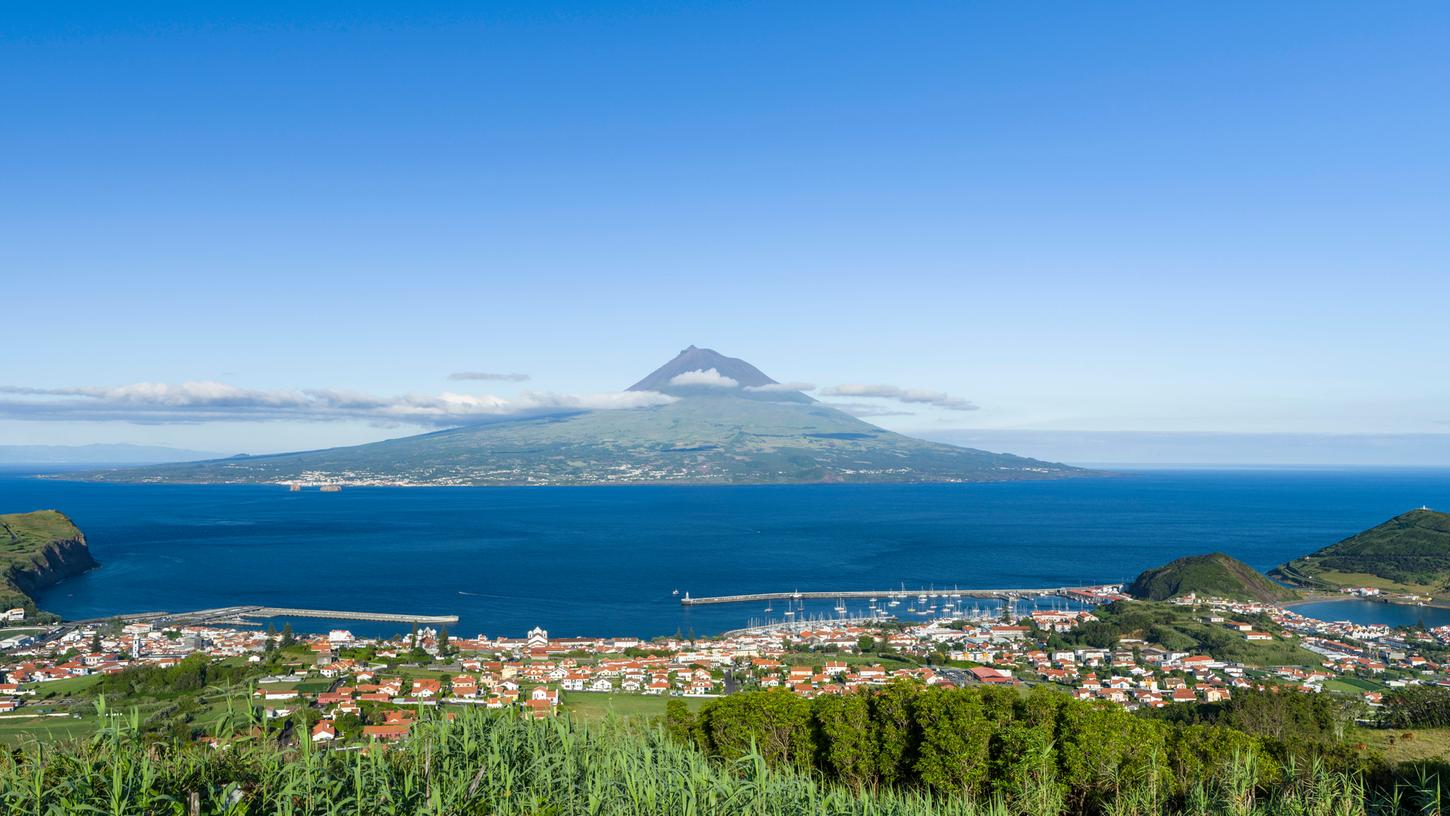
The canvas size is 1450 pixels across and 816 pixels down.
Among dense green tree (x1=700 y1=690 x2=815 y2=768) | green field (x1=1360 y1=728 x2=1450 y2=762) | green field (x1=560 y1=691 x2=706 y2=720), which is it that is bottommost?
green field (x1=560 y1=691 x2=706 y2=720)

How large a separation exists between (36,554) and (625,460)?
117477 mm

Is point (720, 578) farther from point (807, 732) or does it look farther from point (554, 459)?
point (554, 459)

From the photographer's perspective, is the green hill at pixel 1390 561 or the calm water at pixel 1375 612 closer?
the calm water at pixel 1375 612

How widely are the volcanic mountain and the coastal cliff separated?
8613cm

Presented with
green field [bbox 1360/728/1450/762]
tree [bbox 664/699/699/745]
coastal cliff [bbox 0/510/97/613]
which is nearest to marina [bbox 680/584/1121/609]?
green field [bbox 1360/728/1450/762]

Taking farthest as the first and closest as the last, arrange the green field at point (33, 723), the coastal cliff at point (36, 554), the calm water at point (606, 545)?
1. the calm water at point (606, 545)
2. the coastal cliff at point (36, 554)
3. the green field at point (33, 723)

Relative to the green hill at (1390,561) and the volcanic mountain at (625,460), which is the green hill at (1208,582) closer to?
the green hill at (1390,561)

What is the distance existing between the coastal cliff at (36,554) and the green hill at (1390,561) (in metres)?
64.6

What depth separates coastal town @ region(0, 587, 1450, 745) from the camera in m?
19.7

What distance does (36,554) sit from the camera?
1764 inches

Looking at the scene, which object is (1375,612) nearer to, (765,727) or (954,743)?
(954,743)

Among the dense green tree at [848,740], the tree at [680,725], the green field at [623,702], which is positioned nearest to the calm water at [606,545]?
the green field at [623,702]

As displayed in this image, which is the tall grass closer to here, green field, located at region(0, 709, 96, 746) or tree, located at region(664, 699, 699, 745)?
tree, located at region(664, 699, 699, 745)

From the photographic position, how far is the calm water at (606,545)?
41.6 meters
